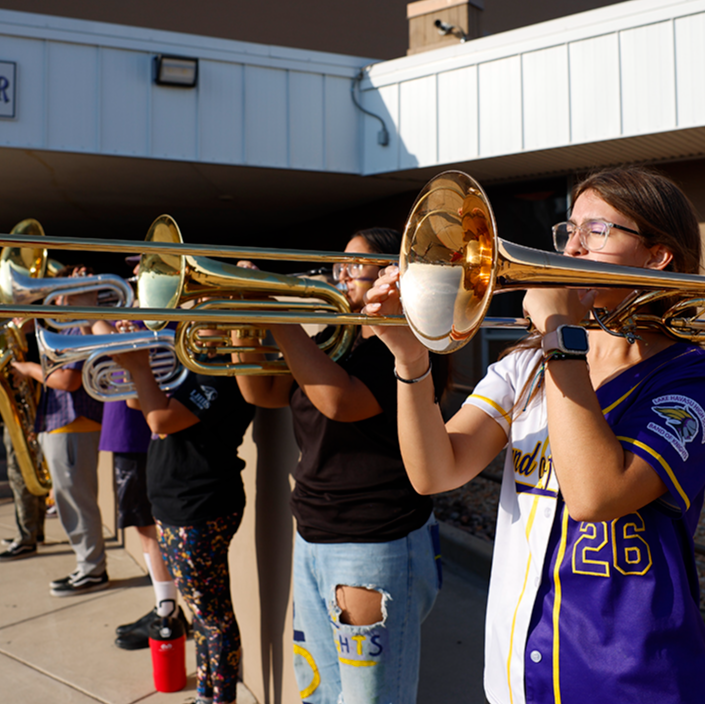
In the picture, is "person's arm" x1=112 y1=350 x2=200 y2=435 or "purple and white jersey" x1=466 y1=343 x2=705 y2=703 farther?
"person's arm" x1=112 y1=350 x2=200 y2=435

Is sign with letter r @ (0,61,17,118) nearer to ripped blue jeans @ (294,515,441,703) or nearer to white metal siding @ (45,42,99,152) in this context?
white metal siding @ (45,42,99,152)

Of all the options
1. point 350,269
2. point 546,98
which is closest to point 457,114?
point 546,98

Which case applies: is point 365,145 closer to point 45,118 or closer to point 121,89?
point 121,89

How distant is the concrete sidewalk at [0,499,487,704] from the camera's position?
2732 mm

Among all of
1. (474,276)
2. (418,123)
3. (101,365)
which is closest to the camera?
(474,276)

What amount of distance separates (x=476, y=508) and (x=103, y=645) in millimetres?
2749

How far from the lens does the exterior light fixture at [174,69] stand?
4.56 meters

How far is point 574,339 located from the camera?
3.62 feet

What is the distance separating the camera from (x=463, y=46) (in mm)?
4543

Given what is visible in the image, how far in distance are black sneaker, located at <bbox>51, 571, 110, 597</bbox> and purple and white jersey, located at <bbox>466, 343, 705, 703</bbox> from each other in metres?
3.26

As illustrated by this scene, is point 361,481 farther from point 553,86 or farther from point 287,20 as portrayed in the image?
point 287,20

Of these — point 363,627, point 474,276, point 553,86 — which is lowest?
point 363,627

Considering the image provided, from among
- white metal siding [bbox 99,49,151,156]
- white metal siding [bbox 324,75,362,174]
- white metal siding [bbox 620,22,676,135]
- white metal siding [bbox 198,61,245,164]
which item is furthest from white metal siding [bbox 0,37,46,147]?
white metal siding [bbox 620,22,676,135]

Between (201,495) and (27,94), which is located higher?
(27,94)
